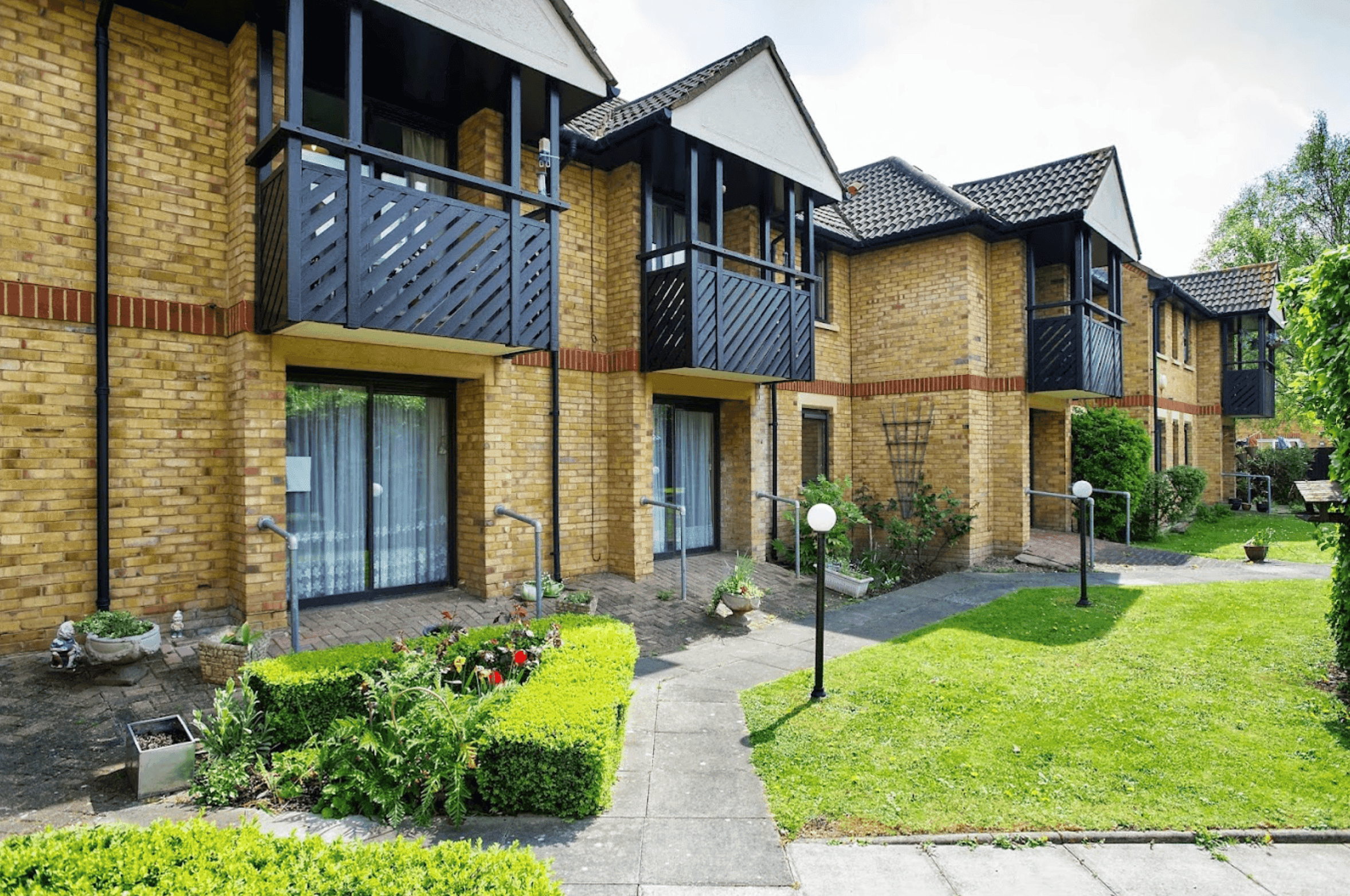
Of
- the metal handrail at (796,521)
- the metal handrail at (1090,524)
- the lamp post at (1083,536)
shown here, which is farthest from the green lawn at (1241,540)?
the metal handrail at (796,521)

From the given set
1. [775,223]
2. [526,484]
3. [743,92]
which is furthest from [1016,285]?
[526,484]

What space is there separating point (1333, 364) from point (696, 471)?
7509mm

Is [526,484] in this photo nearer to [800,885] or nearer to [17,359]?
[17,359]

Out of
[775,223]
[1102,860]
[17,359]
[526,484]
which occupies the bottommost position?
[1102,860]

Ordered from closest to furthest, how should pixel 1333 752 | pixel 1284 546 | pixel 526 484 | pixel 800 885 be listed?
1. pixel 800 885
2. pixel 1333 752
3. pixel 526 484
4. pixel 1284 546

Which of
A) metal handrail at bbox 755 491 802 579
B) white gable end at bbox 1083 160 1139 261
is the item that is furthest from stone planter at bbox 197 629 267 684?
white gable end at bbox 1083 160 1139 261

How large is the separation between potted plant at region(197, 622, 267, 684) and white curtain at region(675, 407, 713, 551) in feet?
21.1

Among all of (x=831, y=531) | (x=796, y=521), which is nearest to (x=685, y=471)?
(x=796, y=521)

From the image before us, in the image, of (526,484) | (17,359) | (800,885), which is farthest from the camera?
(526,484)

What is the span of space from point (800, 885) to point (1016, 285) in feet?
40.5

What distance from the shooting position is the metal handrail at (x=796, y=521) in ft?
35.4

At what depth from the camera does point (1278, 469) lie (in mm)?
25344

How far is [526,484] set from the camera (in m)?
8.67

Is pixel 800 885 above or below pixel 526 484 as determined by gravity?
below
